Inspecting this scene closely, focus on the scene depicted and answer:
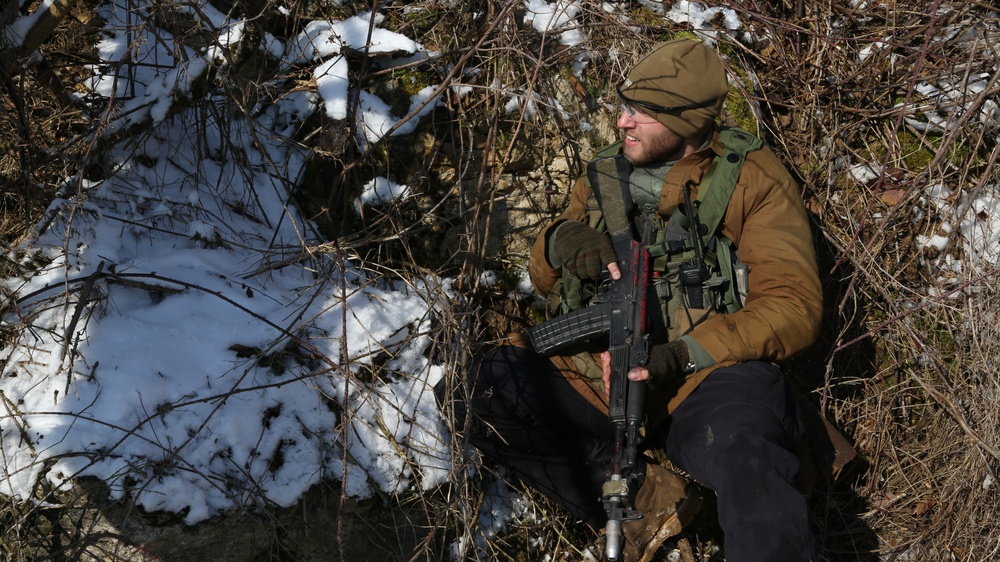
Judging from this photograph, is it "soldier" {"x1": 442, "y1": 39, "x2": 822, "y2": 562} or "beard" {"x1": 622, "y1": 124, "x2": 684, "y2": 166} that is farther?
"beard" {"x1": 622, "y1": 124, "x2": 684, "y2": 166}

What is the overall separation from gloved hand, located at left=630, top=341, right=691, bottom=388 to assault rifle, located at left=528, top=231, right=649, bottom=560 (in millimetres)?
37

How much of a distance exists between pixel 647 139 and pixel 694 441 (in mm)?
1199

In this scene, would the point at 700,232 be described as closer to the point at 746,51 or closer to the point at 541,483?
the point at 541,483

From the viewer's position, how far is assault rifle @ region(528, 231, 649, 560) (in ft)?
8.73

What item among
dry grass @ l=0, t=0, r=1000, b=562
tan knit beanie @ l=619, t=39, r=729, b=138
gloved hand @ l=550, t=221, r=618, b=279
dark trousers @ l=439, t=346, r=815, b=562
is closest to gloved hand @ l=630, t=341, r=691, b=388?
dark trousers @ l=439, t=346, r=815, b=562

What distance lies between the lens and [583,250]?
3.09m

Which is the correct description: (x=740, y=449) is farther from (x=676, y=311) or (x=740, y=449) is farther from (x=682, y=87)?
(x=682, y=87)

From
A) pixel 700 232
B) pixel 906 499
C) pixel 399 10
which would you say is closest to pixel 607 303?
pixel 700 232

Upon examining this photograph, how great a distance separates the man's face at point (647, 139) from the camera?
317 centimetres

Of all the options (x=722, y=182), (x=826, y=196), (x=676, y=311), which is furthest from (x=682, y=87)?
(x=826, y=196)

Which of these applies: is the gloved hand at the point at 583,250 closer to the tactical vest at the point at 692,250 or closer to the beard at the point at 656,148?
the tactical vest at the point at 692,250

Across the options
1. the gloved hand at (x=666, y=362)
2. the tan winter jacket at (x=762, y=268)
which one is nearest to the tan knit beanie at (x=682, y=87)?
the tan winter jacket at (x=762, y=268)

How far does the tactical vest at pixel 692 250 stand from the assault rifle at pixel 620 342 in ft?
0.37

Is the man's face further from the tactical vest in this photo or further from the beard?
the tactical vest
